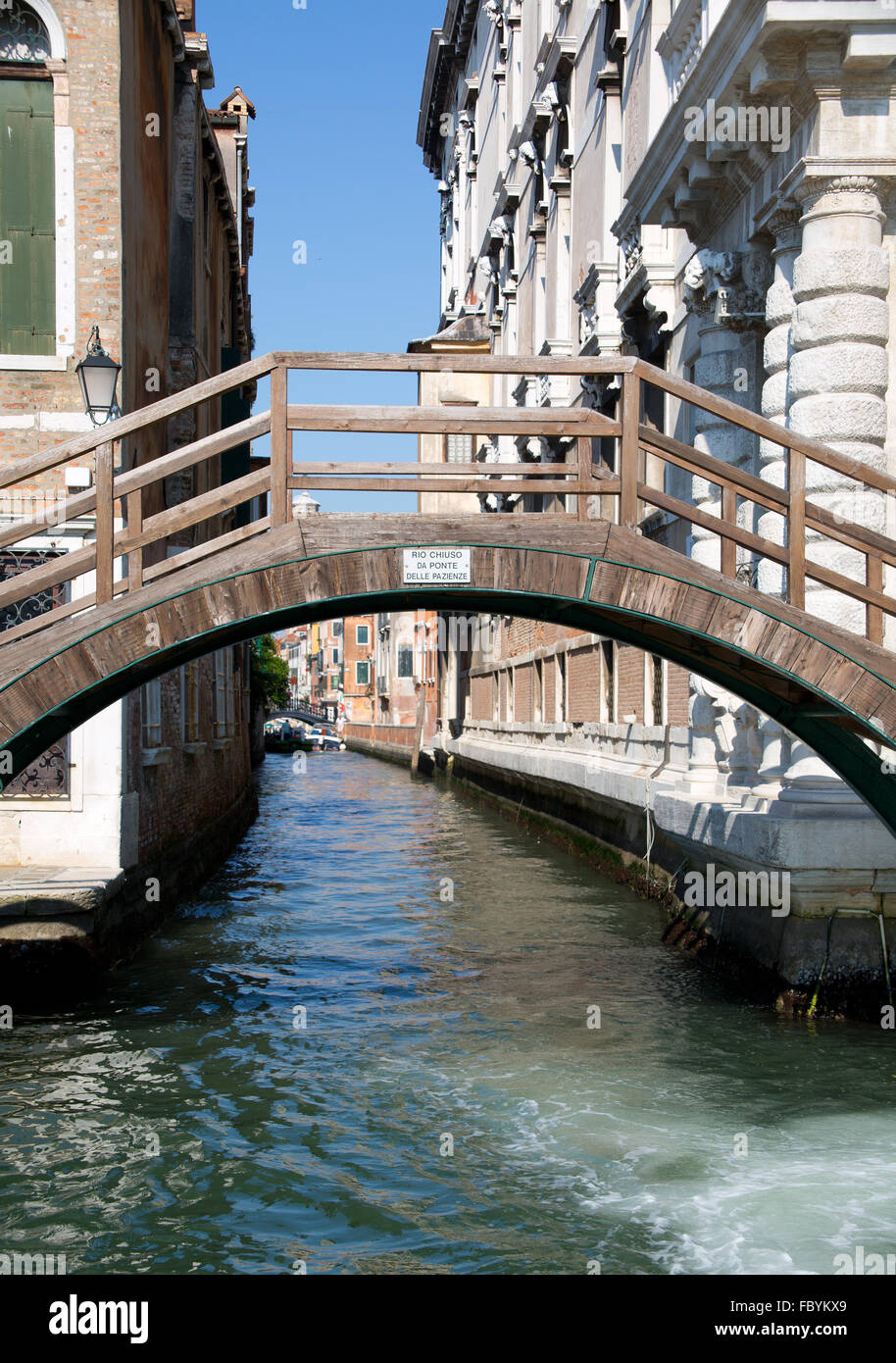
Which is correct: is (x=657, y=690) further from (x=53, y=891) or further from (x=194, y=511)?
(x=194, y=511)

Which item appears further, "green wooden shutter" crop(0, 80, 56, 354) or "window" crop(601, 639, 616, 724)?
"window" crop(601, 639, 616, 724)

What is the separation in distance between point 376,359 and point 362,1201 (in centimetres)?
389

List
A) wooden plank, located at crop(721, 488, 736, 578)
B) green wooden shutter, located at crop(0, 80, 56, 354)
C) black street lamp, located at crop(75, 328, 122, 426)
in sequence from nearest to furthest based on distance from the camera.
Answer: wooden plank, located at crop(721, 488, 736, 578) < black street lamp, located at crop(75, 328, 122, 426) < green wooden shutter, located at crop(0, 80, 56, 354)

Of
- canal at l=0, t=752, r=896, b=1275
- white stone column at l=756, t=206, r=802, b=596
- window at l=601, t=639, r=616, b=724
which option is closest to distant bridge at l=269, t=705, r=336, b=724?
window at l=601, t=639, r=616, b=724

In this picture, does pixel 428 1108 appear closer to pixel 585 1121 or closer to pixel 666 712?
pixel 585 1121

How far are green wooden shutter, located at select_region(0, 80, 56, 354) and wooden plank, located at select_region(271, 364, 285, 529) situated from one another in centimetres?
528

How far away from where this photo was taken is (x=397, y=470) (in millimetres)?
6977

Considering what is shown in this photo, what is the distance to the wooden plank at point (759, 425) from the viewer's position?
6.86m

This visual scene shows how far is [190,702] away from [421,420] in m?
9.96

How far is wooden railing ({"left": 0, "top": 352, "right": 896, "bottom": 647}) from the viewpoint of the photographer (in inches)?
267

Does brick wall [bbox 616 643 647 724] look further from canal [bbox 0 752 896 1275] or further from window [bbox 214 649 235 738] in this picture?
window [bbox 214 649 235 738]

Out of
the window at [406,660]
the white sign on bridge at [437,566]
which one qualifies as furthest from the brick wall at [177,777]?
the window at [406,660]

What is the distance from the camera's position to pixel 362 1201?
6410mm
